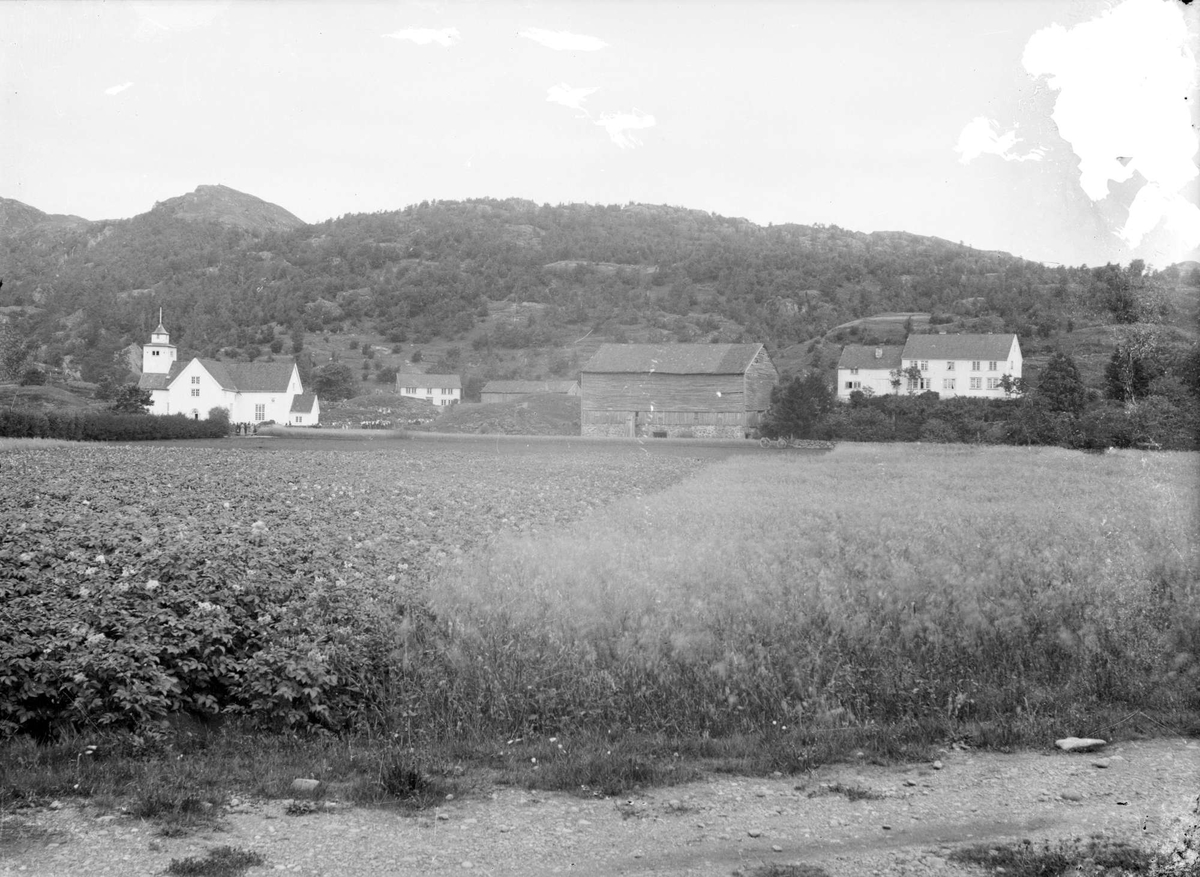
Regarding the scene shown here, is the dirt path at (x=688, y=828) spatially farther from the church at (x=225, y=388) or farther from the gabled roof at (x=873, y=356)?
the church at (x=225, y=388)

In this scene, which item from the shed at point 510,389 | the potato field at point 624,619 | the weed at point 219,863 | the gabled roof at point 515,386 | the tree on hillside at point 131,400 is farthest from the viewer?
the gabled roof at point 515,386

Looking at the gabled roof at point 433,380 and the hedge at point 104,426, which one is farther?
the gabled roof at point 433,380

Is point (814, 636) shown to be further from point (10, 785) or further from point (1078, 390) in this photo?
point (1078, 390)

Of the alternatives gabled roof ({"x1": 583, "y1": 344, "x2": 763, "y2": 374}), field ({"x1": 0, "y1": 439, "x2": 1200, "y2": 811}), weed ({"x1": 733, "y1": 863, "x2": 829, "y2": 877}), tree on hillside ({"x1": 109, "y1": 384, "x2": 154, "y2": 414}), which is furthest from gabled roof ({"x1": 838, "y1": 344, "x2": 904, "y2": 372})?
tree on hillside ({"x1": 109, "y1": 384, "x2": 154, "y2": 414})

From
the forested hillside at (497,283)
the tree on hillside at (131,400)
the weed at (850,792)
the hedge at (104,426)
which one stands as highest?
the forested hillside at (497,283)

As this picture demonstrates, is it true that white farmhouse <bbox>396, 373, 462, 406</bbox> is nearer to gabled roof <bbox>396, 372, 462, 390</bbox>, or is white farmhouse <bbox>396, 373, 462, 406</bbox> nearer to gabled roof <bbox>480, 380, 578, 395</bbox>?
gabled roof <bbox>396, 372, 462, 390</bbox>

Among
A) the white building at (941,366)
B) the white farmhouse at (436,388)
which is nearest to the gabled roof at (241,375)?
the white farmhouse at (436,388)
